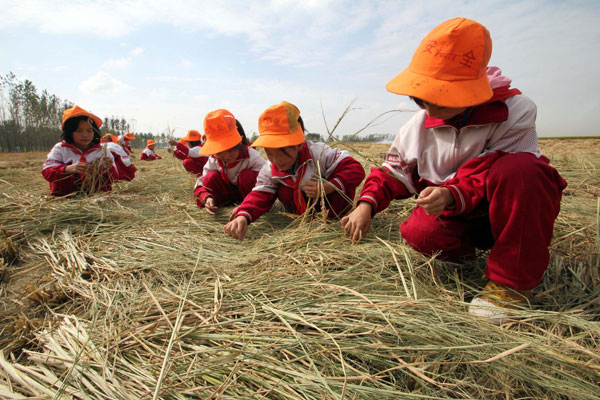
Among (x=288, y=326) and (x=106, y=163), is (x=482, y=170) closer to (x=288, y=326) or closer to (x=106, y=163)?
(x=288, y=326)

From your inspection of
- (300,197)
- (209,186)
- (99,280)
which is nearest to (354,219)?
(300,197)

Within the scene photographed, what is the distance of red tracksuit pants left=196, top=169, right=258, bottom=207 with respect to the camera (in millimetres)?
2600

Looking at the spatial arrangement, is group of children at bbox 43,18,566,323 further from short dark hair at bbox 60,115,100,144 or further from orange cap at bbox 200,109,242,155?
short dark hair at bbox 60,115,100,144

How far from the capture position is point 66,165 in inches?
125

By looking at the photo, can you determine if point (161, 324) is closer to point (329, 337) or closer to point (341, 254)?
point (329, 337)

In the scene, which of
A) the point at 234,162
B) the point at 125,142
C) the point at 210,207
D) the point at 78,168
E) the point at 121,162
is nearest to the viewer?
the point at 210,207

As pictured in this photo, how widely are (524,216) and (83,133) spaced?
3896 millimetres

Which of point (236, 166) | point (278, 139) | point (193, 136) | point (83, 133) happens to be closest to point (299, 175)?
point (278, 139)

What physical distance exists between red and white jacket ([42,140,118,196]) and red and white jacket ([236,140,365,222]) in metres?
2.11

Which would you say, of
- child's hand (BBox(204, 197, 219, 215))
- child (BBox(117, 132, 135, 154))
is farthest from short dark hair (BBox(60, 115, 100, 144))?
child (BBox(117, 132, 135, 154))

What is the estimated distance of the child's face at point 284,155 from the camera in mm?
1848

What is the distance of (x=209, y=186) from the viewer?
2740mm

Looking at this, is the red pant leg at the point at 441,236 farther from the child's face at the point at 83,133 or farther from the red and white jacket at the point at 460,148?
the child's face at the point at 83,133

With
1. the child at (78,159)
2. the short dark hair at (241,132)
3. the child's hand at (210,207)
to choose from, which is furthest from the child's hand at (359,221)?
the child at (78,159)
